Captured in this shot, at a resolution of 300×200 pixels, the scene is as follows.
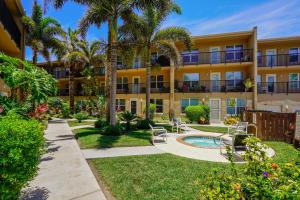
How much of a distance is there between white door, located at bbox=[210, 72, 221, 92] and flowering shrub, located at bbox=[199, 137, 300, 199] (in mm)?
24839

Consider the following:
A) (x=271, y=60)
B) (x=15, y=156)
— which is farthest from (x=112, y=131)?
(x=271, y=60)

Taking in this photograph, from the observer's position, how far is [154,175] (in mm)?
7023

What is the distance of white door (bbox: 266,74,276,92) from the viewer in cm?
2640

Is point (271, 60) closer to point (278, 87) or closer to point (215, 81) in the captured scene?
point (278, 87)

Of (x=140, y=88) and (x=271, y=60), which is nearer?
(x=271, y=60)

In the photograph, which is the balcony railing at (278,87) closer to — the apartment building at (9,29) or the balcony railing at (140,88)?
the balcony railing at (140,88)

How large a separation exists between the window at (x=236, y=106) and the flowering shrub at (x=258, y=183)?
78.2 feet

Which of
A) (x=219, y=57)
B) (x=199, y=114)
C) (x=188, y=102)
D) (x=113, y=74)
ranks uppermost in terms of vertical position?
(x=219, y=57)

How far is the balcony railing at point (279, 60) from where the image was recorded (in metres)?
26.2

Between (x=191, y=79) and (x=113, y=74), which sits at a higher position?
(x=191, y=79)

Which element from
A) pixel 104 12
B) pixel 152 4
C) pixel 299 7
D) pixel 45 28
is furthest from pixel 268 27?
pixel 45 28

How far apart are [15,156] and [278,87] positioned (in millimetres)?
27815

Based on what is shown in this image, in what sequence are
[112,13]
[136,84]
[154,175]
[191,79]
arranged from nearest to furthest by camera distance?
[154,175] < [112,13] < [191,79] < [136,84]

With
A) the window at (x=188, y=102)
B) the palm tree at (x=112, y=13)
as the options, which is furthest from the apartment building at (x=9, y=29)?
the window at (x=188, y=102)
